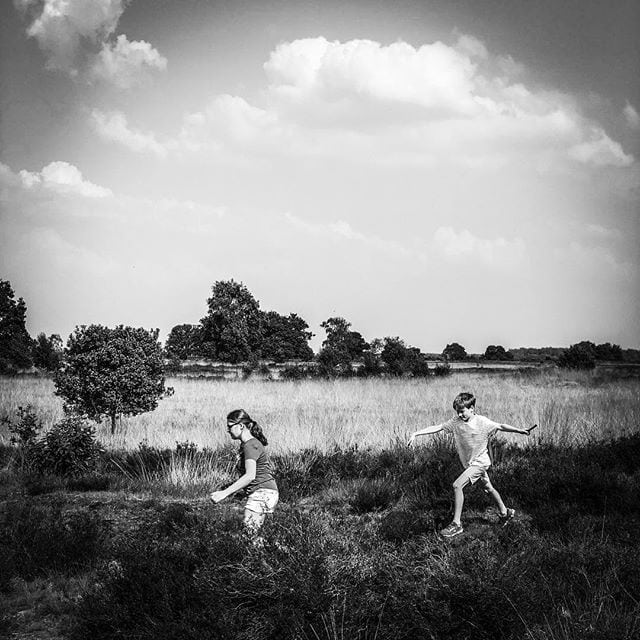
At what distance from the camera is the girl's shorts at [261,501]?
205 inches

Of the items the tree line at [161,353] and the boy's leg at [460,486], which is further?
the tree line at [161,353]

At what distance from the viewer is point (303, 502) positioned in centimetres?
822

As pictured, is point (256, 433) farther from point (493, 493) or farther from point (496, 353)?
point (496, 353)

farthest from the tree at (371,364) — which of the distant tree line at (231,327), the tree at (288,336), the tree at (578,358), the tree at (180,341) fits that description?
the tree at (180,341)

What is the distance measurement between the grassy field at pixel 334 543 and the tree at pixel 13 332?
37.7 meters

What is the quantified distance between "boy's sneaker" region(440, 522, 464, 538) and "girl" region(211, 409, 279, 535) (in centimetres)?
199

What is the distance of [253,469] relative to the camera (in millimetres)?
5066

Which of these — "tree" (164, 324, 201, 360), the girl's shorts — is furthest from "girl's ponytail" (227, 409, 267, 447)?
"tree" (164, 324, 201, 360)

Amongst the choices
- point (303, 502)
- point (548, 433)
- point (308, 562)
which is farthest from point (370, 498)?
point (548, 433)

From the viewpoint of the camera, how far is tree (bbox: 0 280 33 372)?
Answer: 45.6 meters

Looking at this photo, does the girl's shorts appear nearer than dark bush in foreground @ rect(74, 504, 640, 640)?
No

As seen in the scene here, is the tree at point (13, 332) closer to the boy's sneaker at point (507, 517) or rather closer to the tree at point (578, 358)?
the tree at point (578, 358)

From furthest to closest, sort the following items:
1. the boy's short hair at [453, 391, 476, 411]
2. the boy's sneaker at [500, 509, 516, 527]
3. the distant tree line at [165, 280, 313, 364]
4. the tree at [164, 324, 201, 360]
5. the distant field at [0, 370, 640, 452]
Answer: the tree at [164, 324, 201, 360], the distant tree line at [165, 280, 313, 364], the distant field at [0, 370, 640, 452], the boy's sneaker at [500, 509, 516, 527], the boy's short hair at [453, 391, 476, 411]

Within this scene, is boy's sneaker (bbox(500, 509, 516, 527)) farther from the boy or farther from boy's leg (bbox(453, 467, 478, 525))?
boy's leg (bbox(453, 467, 478, 525))
